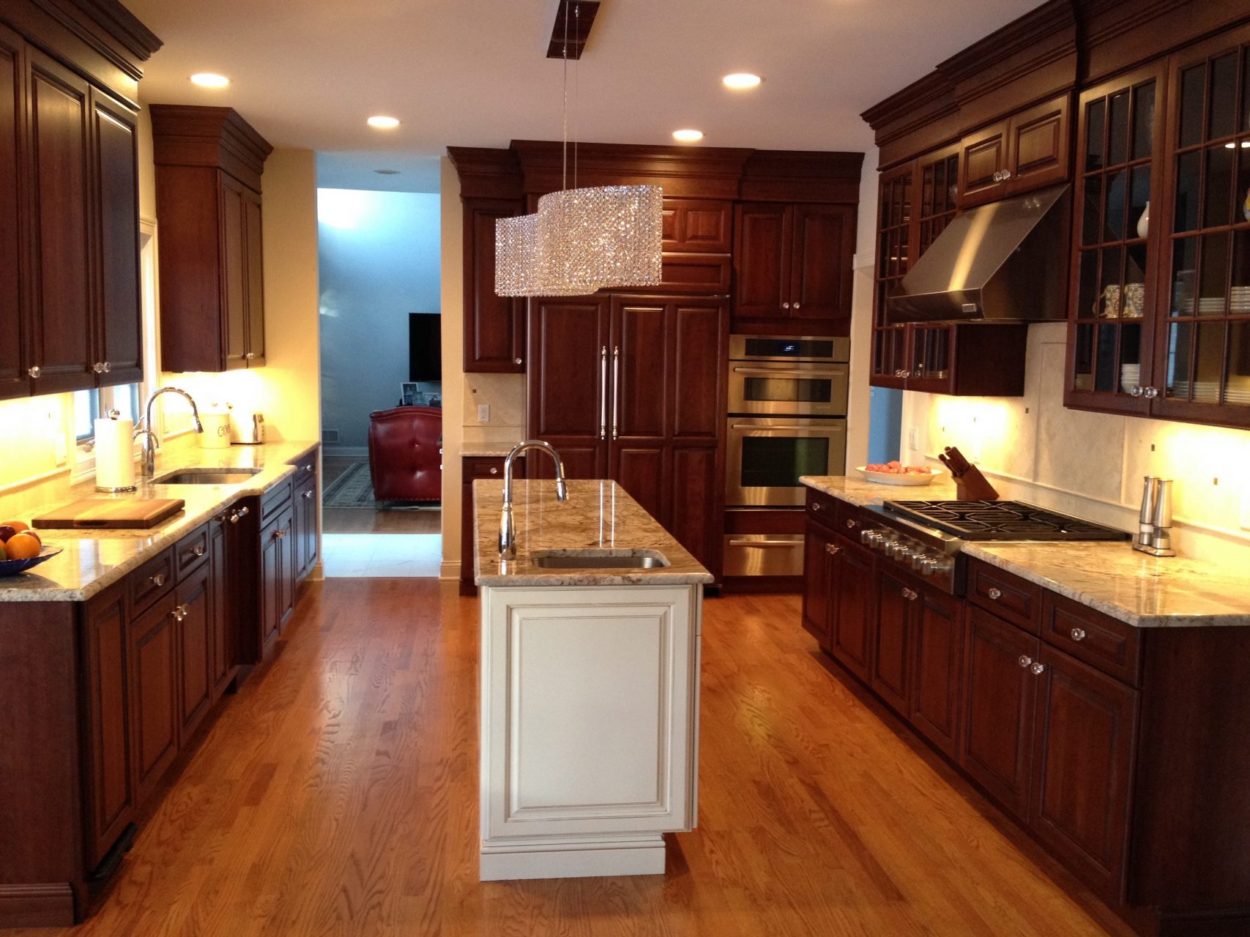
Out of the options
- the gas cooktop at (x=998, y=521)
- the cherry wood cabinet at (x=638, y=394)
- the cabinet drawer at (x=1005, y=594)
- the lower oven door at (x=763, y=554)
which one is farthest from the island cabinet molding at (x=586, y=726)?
the lower oven door at (x=763, y=554)

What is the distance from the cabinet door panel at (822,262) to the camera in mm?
6516

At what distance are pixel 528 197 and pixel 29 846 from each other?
4.36m

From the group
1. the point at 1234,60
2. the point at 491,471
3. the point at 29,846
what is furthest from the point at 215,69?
the point at 1234,60

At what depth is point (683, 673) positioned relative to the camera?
3.05 m

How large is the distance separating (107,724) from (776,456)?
14.6 feet

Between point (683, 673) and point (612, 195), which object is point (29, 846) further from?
point (612, 195)

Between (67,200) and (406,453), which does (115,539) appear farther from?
(406,453)

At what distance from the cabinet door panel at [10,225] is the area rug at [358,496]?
6644 millimetres

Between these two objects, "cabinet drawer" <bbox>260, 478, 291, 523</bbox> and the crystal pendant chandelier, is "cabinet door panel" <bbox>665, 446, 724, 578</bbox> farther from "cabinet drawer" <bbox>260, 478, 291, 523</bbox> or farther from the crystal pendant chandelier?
the crystal pendant chandelier

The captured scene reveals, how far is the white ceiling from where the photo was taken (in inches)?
148

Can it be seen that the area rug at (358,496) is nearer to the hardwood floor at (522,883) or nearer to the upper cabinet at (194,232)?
the upper cabinet at (194,232)

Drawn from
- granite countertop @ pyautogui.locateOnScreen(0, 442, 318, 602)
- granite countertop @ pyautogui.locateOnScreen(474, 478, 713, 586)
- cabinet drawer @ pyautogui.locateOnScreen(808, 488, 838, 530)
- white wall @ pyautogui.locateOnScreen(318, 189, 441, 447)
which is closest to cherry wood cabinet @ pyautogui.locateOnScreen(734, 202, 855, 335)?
cabinet drawer @ pyautogui.locateOnScreen(808, 488, 838, 530)

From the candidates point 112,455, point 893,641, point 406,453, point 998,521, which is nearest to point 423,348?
point 406,453

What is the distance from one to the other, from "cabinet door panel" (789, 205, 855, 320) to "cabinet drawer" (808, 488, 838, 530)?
1713 mm
